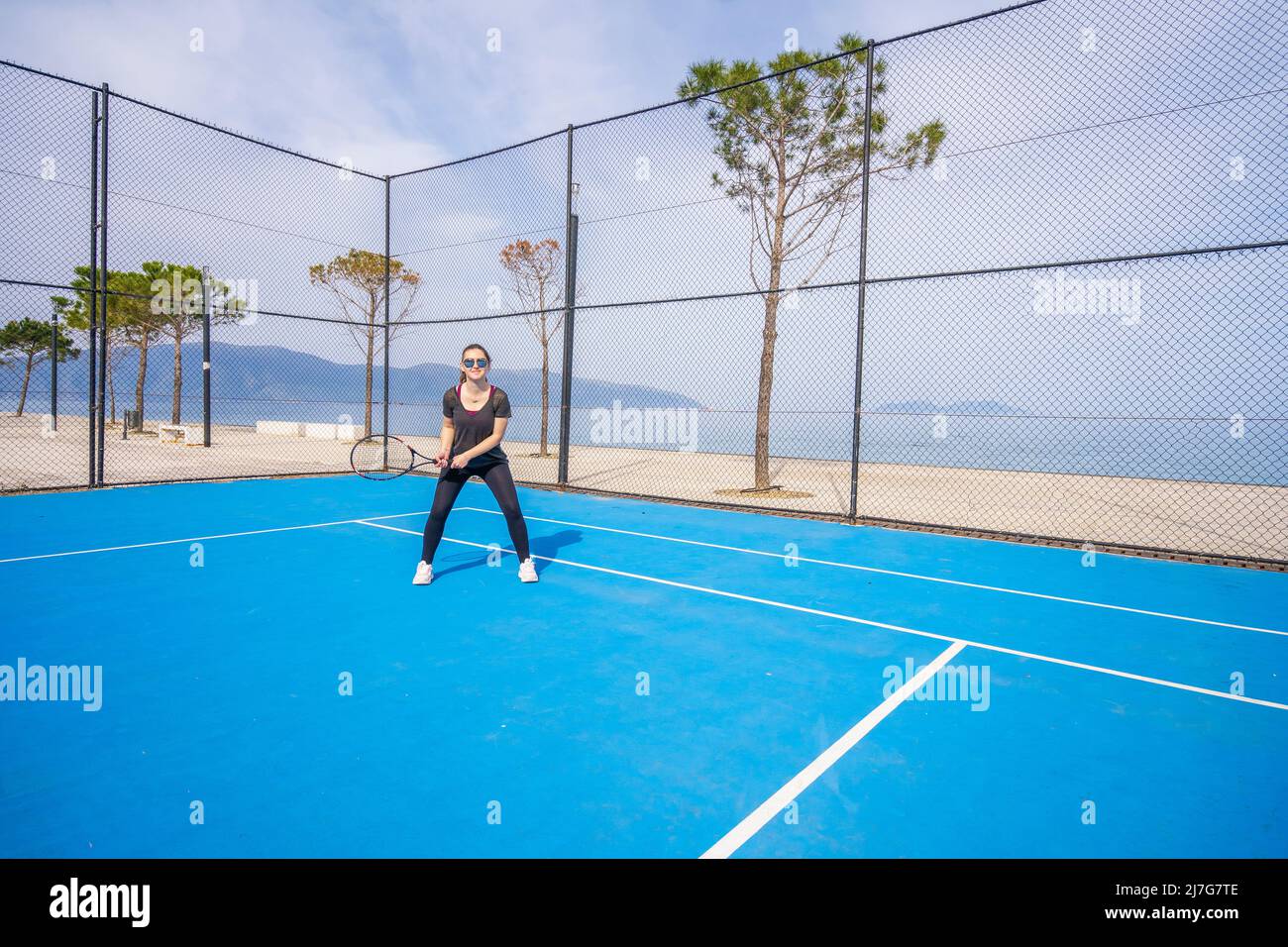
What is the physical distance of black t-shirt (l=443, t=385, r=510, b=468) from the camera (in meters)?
5.76

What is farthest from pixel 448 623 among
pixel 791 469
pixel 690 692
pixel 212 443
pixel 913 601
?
pixel 212 443

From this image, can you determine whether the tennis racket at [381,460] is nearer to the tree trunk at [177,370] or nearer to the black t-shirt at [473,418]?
the black t-shirt at [473,418]

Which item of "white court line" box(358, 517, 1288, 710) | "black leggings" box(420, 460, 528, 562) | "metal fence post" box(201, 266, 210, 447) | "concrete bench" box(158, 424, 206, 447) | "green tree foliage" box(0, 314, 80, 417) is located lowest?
"white court line" box(358, 517, 1288, 710)

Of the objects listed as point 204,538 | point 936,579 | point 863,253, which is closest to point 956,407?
point 863,253

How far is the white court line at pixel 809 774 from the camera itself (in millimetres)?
2342

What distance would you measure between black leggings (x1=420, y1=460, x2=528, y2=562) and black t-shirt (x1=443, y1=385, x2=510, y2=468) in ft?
0.44

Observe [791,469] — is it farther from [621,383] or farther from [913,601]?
[913,601]

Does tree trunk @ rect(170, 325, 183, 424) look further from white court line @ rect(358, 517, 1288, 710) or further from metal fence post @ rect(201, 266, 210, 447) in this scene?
white court line @ rect(358, 517, 1288, 710)

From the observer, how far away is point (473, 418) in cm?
575

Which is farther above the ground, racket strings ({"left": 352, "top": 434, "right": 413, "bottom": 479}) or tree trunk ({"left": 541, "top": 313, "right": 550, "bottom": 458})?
tree trunk ({"left": 541, "top": 313, "right": 550, "bottom": 458})

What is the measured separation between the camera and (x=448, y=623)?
4.63 m

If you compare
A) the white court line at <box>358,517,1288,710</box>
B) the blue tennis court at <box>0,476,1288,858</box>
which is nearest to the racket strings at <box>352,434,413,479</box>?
the blue tennis court at <box>0,476,1288,858</box>

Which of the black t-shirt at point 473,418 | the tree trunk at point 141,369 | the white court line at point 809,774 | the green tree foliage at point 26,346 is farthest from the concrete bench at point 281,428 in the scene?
the white court line at point 809,774

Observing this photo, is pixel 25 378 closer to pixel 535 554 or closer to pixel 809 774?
pixel 535 554
